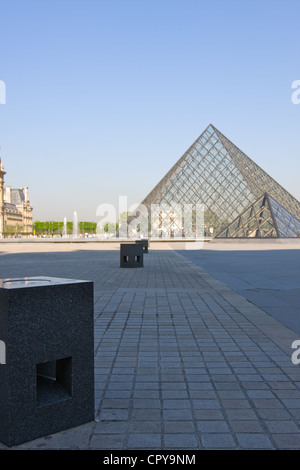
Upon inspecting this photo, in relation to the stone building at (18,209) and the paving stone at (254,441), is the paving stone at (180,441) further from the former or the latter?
the stone building at (18,209)

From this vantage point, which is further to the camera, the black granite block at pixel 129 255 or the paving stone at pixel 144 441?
the black granite block at pixel 129 255

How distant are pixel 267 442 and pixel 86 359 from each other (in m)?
1.31

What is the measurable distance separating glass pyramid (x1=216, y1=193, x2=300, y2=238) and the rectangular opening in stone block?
131 feet

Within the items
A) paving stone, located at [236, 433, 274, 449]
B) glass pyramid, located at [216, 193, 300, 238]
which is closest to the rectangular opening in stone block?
paving stone, located at [236, 433, 274, 449]

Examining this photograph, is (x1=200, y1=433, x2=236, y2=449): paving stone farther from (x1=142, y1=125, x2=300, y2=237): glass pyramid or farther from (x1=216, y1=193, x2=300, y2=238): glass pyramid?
(x1=142, y1=125, x2=300, y2=237): glass pyramid

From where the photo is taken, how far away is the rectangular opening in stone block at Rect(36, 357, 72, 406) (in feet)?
9.67

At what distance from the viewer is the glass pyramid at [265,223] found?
137 feet

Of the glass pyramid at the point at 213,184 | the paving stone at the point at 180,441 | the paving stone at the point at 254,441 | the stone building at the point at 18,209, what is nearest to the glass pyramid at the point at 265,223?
the glass pyramid at the point at 213,184

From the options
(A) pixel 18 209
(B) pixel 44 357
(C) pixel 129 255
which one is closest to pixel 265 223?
(C) pixel 129 255

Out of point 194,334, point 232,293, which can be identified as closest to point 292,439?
point 194,334

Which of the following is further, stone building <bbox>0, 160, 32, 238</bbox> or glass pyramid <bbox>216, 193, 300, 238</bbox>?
stone building <bbox>0, 160, 32, 238</bbox>

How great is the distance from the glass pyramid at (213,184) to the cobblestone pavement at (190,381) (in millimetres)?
49942

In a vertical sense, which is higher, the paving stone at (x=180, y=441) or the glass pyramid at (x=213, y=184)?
the glass pyramid at (x=213, y=184)
